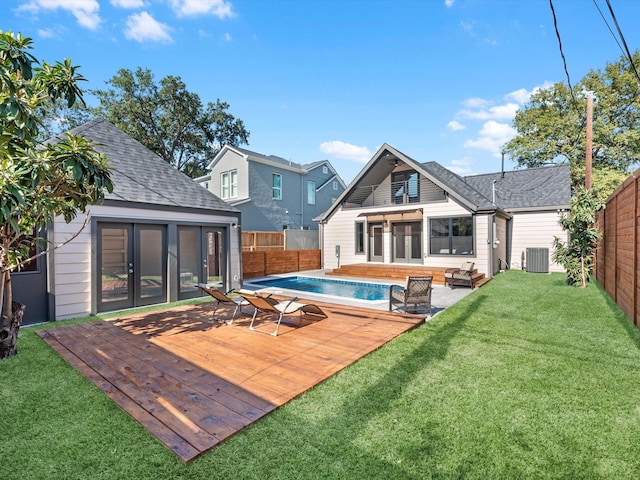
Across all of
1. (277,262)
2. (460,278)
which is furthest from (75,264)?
(460,278)

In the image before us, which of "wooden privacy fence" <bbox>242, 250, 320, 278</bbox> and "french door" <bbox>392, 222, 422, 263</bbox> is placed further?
"french door" <bbox>392, 222, 422, 263</bbox>

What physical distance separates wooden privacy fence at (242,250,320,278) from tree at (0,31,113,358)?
1056 cm

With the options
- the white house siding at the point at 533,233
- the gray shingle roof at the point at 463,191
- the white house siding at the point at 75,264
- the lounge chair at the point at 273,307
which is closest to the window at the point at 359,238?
the gray shingle roof at the point at 463,191

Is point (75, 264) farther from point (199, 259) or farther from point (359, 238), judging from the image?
point (359, 238)

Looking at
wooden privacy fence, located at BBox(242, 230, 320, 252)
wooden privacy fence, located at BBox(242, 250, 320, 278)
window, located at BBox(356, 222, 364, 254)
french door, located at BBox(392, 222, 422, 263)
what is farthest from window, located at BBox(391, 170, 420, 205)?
wooden privacy fence, located at BBox(242, 230, 320, 252)

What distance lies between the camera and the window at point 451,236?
600 inches

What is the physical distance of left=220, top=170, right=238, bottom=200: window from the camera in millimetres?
21906

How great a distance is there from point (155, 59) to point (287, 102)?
25.8ft

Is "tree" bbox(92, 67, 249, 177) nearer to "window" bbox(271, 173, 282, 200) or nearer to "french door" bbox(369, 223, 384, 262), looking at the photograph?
"window" bbox(271, 173, 282, 200)

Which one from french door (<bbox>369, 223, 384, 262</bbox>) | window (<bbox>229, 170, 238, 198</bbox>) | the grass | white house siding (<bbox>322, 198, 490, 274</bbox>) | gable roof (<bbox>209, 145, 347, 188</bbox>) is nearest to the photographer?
the grass

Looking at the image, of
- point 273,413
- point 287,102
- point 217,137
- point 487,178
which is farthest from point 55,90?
point 217,137

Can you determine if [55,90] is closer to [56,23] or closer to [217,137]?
[56,23]

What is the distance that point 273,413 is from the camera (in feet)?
11.3

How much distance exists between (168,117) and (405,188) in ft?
73.5
